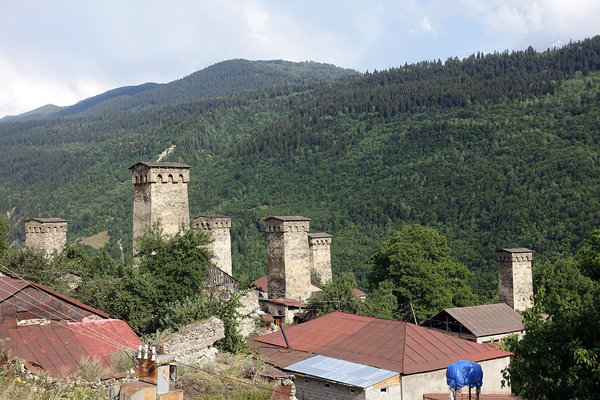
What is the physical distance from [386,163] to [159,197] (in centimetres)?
7766

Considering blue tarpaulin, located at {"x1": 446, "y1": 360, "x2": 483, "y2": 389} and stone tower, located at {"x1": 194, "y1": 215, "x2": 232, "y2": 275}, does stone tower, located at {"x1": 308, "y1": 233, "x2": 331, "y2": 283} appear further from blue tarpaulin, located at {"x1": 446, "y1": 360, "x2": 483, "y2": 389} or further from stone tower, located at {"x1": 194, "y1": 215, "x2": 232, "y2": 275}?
blue tarpaulin, located at {"x1": 446, "y1": 360, "x2": 483, "y2": 389}

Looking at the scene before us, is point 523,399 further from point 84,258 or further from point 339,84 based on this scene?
point 339,84

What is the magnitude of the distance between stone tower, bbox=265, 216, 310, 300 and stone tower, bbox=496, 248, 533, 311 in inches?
524

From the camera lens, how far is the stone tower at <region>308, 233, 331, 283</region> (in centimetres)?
4834

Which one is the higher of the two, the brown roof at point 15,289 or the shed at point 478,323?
the brown roof at point 15,289

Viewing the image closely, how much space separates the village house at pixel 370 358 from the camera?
14.7 m

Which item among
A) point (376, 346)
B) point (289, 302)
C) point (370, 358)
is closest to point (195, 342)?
point (370, 358)

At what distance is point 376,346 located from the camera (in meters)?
17.1

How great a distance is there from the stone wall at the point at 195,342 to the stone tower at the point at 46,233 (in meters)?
29.0

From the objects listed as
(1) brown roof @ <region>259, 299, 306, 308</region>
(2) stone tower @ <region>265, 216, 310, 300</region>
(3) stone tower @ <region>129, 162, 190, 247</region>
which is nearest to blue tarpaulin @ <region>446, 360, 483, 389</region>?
(3) stone tower @ <region>129, 162, 190, 247</region>

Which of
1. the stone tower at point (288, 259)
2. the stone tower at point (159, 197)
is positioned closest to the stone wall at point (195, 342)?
the stone tower at point (159, 197)

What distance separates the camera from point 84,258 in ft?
132

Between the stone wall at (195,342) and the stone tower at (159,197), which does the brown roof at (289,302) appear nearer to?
the stone tower at (159,197)

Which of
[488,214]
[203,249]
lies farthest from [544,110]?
[203,249]
